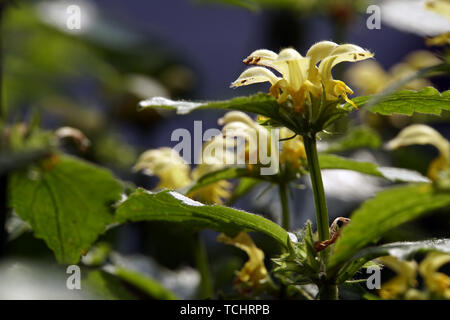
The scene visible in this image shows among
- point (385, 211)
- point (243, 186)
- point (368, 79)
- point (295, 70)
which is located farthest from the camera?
point (368, 79)

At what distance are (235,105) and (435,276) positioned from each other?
0.36 metres

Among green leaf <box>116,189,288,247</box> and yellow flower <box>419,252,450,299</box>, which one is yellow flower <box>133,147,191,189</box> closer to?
green leaf <box>116,189,288,247</box>

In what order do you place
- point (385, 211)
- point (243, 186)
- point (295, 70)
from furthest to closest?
point (243, 186), point (295, 70), point (385, 211)

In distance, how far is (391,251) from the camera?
43 centimetres

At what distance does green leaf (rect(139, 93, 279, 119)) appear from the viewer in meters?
0.46

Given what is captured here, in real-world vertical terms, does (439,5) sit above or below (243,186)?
above

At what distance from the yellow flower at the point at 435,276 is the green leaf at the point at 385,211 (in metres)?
0.26

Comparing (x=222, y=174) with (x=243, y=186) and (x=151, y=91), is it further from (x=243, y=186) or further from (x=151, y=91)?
(x=151, y=91)

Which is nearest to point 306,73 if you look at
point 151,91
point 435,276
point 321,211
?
point 321,211

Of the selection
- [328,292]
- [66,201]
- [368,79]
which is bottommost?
[328,292]

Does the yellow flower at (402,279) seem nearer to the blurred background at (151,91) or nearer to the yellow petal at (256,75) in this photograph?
the blurred background at (151,91)

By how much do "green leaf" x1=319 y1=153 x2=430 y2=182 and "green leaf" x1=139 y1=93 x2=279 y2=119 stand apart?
0.14m

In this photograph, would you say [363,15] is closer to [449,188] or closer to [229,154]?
[229,154]

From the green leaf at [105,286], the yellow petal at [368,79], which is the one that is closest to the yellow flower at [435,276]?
the green leaf at [105,286]
